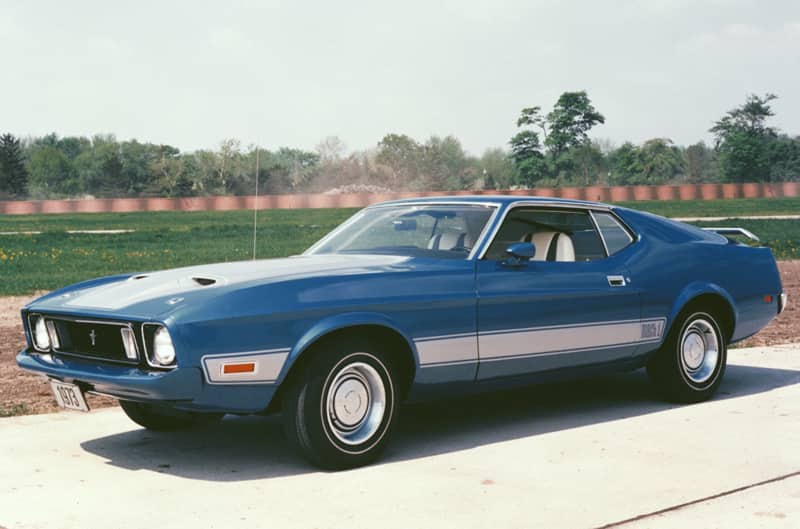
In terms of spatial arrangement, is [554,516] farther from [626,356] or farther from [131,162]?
[131,162]

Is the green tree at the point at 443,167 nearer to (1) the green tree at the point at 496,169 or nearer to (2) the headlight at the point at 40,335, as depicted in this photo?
(1) the green tree at the point at 496,169

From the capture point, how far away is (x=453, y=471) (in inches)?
221

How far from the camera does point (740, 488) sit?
17.1ft

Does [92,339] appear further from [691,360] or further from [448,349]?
[691,360]

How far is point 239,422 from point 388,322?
5.99 feet

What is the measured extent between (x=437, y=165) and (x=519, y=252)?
13213cm

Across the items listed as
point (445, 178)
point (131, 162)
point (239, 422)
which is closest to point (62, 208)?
point (131, 162)

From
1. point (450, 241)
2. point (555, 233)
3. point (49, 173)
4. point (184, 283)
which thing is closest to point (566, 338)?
point (555, 233)

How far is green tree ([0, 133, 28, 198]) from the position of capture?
381 feet

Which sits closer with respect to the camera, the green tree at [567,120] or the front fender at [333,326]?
the front fender at [333,326]

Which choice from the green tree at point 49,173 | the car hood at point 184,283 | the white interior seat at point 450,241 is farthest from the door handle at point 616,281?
the green tree at point 49,173

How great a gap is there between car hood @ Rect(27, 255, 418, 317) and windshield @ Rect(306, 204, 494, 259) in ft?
0.71

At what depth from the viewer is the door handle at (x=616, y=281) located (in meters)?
6.95

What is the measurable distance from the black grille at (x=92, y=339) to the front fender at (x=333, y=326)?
78 cm
